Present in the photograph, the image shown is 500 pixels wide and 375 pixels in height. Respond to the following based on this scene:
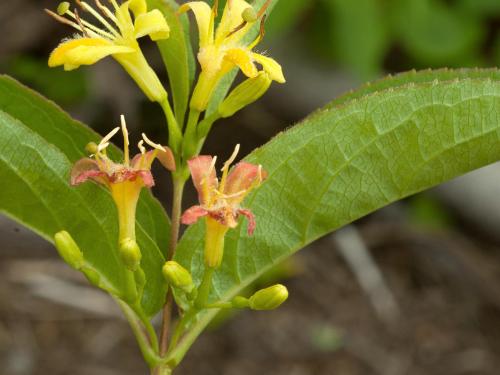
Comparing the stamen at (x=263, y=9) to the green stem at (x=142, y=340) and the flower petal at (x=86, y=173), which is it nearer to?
the flower petal at (x=86, y=173)

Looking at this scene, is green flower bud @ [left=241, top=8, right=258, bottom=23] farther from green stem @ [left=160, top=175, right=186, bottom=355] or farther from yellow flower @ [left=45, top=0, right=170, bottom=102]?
green stem @ [left=160, top=175, right=186, bottom=355]

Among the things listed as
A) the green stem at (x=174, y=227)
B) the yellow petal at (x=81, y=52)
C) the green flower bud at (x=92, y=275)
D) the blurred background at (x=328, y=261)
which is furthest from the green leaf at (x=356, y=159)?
the blurred background at (x=328, y=261)

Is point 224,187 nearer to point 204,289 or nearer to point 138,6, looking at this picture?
point 204,289

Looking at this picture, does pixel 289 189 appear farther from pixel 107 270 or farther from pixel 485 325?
pixel 485 325

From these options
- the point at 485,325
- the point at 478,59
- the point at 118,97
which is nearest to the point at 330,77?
the point at 478,59

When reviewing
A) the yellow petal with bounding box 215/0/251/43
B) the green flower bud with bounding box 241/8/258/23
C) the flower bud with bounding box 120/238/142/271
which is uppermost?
the yellow petal with bounding box 215/0/251/43

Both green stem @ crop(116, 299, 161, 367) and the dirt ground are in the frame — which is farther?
the dirt ground

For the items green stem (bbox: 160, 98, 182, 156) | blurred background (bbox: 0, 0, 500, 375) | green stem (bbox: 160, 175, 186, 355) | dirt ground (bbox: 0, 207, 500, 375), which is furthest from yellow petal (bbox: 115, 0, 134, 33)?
dirt ground (bbox: 0, 207, 500, 375)
